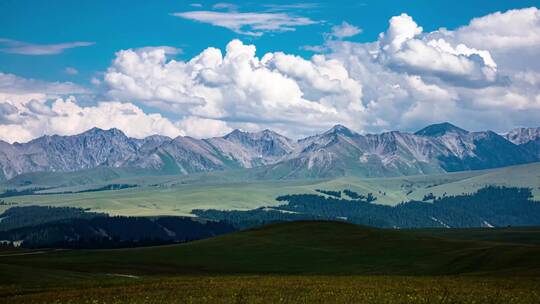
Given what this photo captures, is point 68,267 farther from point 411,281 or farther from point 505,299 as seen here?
point 505,299

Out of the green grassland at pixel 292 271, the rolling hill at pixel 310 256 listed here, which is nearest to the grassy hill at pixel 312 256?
the rolling hill at pixel 310 256

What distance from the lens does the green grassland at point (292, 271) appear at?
57594mm

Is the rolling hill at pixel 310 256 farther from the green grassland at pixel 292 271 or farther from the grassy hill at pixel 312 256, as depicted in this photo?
the green grassland at pixel 292 271

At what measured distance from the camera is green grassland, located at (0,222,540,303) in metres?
57.6

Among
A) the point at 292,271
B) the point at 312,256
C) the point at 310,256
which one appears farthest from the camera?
the point at 310,256

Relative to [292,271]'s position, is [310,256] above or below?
above

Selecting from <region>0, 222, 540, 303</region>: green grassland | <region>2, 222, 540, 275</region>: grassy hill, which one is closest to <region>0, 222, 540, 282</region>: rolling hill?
<region>2, 222, 540, 275</region>: grassy hill

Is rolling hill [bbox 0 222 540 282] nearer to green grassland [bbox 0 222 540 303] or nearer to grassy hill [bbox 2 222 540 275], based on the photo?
grassy hill [bbox 2 222 540 275]

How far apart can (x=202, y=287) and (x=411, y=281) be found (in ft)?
73.0

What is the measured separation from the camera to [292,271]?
120062mm

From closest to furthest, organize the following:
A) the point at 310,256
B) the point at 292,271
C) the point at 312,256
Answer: the point at 292,271 < the point at 312,256 < the point at 310,256

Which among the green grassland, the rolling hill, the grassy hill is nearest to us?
the green grassland

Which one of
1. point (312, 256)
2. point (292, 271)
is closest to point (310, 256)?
point (312, 256)

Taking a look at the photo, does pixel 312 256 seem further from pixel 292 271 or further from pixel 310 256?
pixel 292 271
